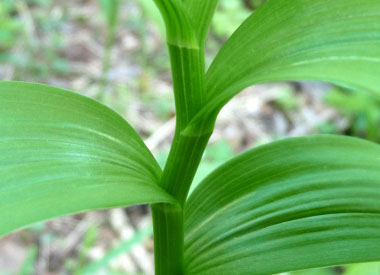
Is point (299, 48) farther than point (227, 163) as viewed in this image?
No

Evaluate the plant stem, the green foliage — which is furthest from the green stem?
the green foliage

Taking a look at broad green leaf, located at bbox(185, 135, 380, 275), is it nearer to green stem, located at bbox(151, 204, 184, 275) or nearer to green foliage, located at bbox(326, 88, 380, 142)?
green stem, located at bbox(151, 204, 184, 275)

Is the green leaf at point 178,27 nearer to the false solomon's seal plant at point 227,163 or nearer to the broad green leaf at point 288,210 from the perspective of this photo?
the false solomon's seal plant at point 227,163

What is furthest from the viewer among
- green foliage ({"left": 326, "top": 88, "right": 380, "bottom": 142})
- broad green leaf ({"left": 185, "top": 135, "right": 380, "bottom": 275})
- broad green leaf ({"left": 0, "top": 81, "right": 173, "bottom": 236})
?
green foliage ({"left": 326, "top": 88, "right": 380, "bottom": 142})

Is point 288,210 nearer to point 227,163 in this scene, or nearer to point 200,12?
point 227,163

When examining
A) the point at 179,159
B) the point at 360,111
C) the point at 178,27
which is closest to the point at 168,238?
the point at 179,159

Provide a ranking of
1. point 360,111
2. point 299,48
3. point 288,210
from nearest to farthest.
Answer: point 299,48 < point 288,210 < point 360,111
